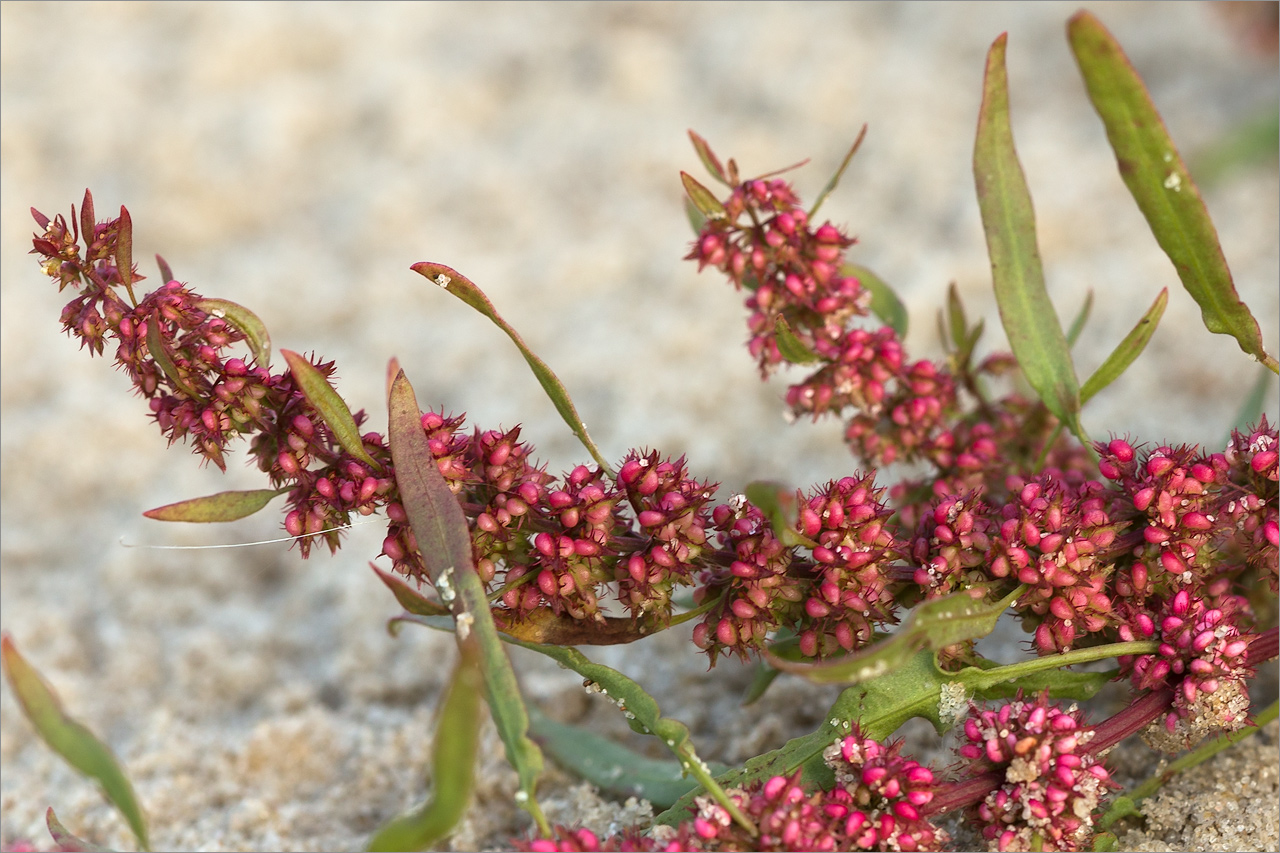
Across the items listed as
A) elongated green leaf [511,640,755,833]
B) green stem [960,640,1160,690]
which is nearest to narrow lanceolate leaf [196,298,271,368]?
elongated green leaf [511,640,755,833]

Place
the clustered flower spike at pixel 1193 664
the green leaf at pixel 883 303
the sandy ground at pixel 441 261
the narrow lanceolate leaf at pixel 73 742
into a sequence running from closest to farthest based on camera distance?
the narrow lanceolate leaf at pixel 73 742 → the clustered flower spike at pixel 1193 664 → the green leaf at pixel 883 303 → the sandy ground at pixel 441 261

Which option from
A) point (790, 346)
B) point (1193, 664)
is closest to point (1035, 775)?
point (1193, 664)

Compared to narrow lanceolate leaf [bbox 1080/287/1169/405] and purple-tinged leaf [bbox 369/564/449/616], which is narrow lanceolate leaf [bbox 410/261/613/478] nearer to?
purple-tinged leaf [bbox 369/564/449/616]

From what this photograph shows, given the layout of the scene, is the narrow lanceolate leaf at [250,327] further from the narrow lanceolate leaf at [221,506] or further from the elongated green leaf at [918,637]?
the elongated green leaf at [918,637]

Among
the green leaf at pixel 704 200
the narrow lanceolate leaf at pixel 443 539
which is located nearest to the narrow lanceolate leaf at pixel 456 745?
the narrow lanceolate leaf at pixel 443 539

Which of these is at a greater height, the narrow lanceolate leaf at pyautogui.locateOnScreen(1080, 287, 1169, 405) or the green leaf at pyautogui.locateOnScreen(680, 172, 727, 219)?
the green leaf at pyautogui.locateOnScreen(680, 172, 727, 219)

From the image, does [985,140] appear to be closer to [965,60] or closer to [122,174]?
[965,60]

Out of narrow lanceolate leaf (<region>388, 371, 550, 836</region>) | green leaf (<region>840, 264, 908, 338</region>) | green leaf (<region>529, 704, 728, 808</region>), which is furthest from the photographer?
green leaf (<region>840, 264, 908, 338</region>)
